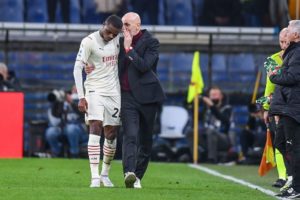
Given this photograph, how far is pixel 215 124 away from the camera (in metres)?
25.8

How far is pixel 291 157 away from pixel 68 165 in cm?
794

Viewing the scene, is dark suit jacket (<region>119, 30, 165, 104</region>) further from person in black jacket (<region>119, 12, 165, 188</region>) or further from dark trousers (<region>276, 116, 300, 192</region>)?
dark trousers (<region>276, 116, 300, 192</region>)

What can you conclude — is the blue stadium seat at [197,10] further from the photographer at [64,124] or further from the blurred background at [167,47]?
the photographer at [64,124]

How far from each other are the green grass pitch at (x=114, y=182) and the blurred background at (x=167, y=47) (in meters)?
3.53

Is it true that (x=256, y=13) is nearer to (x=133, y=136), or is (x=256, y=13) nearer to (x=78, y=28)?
(x=78, y=28)

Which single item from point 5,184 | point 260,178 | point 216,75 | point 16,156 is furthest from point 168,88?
point 5,184

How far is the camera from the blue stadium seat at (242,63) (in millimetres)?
26953

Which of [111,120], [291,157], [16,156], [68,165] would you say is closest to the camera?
[291,157]

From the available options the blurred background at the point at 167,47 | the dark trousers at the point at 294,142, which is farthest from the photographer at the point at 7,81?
the dark trousers at the point at 294,142

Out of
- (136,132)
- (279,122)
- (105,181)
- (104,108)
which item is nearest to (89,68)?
(104,108)

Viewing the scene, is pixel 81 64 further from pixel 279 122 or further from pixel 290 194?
pixel 290 194

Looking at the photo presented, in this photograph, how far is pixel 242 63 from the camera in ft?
88.8

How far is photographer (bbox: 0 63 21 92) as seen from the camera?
24438 mm

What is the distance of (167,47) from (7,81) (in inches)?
150
